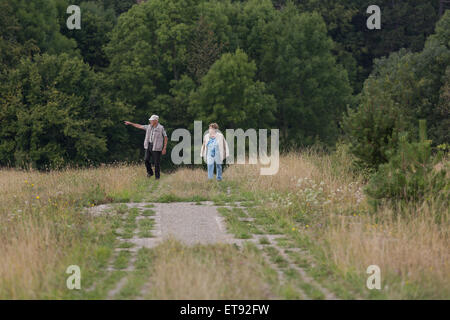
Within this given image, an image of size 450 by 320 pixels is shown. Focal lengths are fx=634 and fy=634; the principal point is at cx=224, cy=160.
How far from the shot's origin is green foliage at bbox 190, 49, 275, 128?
147 feet

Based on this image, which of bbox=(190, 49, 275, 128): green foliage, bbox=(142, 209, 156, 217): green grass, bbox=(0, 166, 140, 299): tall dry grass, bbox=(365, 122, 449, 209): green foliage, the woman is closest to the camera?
bbox=(0, 166, 140, 299): tall dry grass

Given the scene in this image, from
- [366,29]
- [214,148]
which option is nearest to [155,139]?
[214,148]

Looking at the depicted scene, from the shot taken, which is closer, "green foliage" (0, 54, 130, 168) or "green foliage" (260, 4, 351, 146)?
"green foliage" (0, 54, 130, 168)

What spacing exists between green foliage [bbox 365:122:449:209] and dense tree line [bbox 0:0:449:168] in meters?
27.9

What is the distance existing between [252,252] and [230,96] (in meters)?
38.7

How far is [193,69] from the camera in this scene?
4769cm

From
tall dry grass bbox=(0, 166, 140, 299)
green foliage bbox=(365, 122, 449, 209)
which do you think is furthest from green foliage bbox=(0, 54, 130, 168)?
green foliage bbox=(365, 122, 449, 209)

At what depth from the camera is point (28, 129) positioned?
39406mm

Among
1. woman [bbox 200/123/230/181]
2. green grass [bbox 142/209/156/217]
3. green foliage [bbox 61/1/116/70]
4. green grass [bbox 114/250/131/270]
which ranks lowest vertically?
green grass [bbox 142/209/156/217]

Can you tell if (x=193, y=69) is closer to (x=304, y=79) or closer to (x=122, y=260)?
(x=304, y=79)

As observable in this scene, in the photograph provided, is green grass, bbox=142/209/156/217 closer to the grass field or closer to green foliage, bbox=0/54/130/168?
the grass field

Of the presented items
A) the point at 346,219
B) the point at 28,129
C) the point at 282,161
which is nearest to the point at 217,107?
the point at 28,129

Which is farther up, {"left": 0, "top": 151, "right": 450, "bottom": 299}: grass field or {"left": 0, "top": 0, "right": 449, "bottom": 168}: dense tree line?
{"left": 0, "top": 0, "right": 449, "bottom": 168}: dense tree line

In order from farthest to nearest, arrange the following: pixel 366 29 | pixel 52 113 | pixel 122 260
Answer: pixel 366 29 → pixel 52 113 → pixel 122 260
